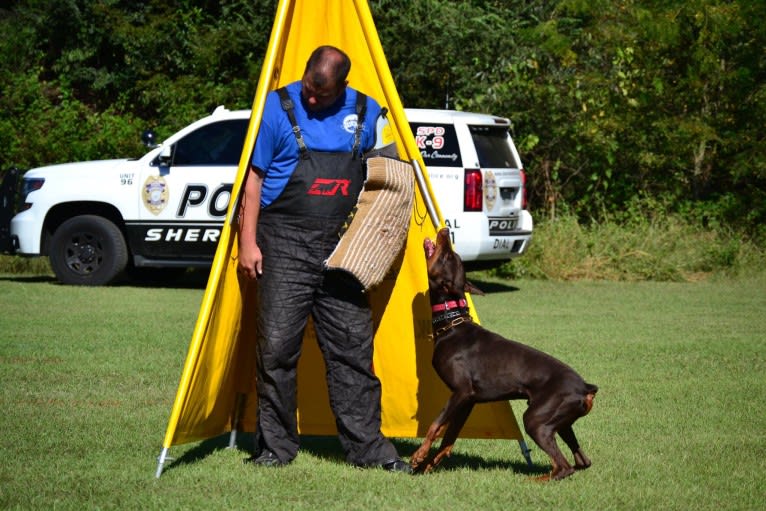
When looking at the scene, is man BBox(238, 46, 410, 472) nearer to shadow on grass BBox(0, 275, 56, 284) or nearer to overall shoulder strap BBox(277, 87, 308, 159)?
overall shoulder strap BBox(277, 87, 308, 159)

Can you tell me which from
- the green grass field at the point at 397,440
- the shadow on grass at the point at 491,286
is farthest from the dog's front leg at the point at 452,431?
the shadow on grass at the point at 491,286

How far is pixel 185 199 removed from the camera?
1388 centimetres

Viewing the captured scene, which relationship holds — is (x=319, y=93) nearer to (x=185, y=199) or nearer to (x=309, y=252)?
(x=309, y=252)

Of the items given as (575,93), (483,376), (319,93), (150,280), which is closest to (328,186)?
(319,93)

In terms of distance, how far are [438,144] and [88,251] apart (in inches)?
183

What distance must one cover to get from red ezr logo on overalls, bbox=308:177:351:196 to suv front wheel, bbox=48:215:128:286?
9092 millimetres

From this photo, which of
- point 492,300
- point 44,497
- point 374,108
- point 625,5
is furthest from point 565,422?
point 625,5

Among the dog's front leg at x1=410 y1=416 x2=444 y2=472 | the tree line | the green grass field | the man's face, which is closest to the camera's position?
the green grass field

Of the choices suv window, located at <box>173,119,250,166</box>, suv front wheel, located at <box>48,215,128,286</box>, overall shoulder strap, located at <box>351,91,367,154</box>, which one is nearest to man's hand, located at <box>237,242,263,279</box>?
overall shoulder strap, located at <box>351,91,367,154</box>

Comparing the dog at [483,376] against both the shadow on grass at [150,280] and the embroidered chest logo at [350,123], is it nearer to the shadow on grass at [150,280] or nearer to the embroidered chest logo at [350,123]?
the embroidered chest logo at [350,123]

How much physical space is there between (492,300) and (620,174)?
6.65 metres

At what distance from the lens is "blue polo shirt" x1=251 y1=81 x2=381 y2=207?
5.51m

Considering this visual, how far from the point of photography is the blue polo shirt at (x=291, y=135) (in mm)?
5508

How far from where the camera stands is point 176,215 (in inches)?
548
